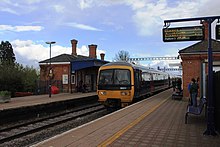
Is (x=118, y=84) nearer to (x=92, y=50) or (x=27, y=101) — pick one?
(x=27, y=101)

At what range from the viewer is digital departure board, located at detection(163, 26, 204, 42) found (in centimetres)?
895

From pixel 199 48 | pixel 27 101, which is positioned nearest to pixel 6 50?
pixel 27 101

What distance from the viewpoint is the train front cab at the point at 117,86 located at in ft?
51.3

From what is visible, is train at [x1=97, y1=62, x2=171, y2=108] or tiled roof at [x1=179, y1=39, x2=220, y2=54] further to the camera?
tiled roof at [x1=179, y1=39, x2=220, y2=54]

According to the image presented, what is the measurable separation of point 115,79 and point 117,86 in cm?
44

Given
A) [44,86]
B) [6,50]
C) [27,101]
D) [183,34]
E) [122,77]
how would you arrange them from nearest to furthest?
1. [183,34]
2. [122,77]
3. [27,101]
4. [44,86]
5. [6,50]

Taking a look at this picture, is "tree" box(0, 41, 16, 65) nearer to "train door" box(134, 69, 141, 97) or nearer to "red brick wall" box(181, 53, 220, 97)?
"red brick wall" box(181, 53, 220, 97)

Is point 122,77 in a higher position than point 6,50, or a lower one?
lower

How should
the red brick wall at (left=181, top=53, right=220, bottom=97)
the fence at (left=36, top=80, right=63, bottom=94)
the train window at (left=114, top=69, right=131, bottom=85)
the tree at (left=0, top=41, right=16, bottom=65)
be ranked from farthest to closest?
the tree at (left=0, top=41, right=16, bottom=65), the fence at (left=36, top=80, right=63, bottom=94), the red brick wall at (left=181, top=53, right=220, bottom=97), the train window at (left=114, top=69, right=131, bottom=85)

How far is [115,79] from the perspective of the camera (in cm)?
1590

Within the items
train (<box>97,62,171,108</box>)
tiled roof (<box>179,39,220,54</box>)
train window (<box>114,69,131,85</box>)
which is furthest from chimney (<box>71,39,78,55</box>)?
train window (<box>114,69,131,85</box>)

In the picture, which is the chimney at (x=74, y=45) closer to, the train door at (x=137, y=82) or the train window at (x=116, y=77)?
the train door at (x=137, y=82)

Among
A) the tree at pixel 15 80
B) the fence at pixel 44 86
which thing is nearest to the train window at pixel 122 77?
the tree at pixel 15 80

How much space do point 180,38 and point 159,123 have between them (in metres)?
3.00
